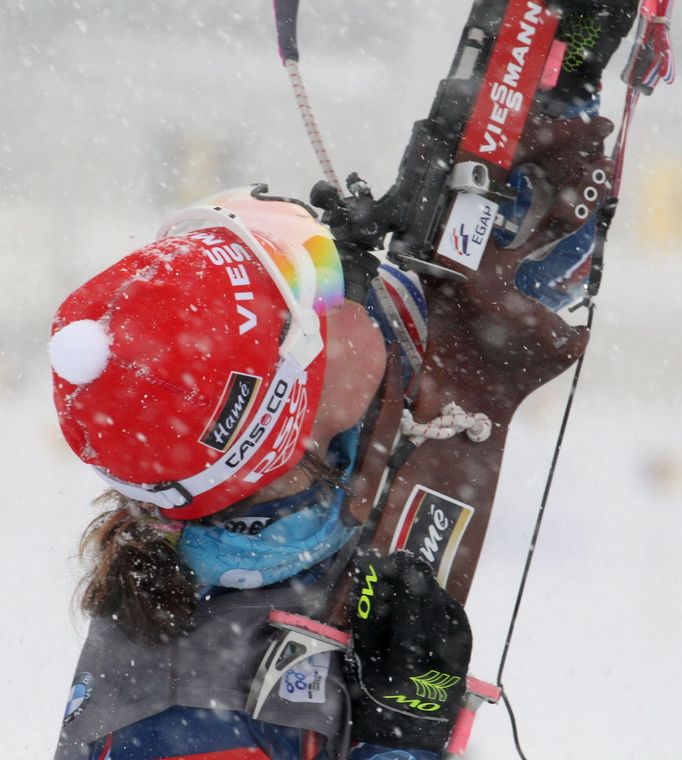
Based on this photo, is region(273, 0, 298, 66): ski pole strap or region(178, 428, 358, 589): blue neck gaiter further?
region(273, 0, 298, 66): ski pole strap

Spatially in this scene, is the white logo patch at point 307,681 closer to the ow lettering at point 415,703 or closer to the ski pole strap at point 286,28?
the ow lettering at point 415,703

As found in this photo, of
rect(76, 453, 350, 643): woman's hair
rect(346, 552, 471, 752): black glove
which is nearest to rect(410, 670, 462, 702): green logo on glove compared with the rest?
rect(346, 552, 471, 752): black glove

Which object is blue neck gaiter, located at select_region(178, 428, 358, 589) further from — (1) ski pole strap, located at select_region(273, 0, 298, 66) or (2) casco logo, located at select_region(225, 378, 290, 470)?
(1) ski pole strap, located at select_region(273, 0, 298, 66)

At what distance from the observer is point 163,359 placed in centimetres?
123

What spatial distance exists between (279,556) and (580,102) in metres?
1.07

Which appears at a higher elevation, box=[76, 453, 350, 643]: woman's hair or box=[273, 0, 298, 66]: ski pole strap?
box=[273, 0, 298, 66]: ski pole strap

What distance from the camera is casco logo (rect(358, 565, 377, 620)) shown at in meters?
1.51

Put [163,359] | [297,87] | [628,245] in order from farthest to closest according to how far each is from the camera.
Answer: [628,245] < [297,87] < [163,359]

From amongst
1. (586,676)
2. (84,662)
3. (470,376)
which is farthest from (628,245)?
(84,662)

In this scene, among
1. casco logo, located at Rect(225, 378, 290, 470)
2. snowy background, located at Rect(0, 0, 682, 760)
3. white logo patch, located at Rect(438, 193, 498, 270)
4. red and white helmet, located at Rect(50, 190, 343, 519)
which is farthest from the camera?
snowy background, located at Rect(0, 0, 682, 760)

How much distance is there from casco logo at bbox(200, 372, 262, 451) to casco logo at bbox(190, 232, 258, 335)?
68 millimetres

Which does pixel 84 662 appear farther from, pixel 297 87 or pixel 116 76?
pixel 116 76

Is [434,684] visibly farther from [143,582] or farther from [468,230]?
[468,230]

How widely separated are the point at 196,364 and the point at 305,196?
270 cm
